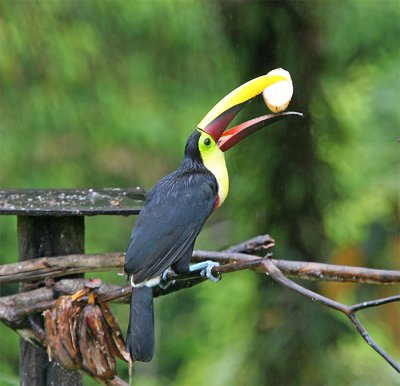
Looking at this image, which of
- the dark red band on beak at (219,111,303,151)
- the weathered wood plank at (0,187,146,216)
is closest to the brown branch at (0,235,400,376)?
the weathered wood plank at (0,187,146,216)

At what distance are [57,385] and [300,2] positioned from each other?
1.17 m

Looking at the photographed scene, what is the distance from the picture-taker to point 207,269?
1.67 metres

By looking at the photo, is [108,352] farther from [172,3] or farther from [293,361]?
[172,3]

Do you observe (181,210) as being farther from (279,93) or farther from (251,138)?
(251,138)

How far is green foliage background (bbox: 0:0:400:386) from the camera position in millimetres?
2354

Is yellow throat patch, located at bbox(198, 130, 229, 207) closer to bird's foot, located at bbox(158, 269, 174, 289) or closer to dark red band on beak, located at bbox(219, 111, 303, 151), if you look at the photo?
dark red band on beak, located at bbox(219, 111, 303, 151)

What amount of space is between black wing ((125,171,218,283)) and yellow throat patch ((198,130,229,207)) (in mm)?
20

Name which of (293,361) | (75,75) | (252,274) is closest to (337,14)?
(252,274)

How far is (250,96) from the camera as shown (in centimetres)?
172

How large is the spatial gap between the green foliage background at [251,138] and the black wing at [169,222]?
0.40 metres

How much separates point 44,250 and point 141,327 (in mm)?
290

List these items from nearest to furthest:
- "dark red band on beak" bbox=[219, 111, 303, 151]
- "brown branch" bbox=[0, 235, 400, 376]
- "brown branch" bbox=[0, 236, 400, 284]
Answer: "brown branch" bbox=[0, 235, 400, 376] → "brown branch" bbox=[0, 236, 400, 284] → "dark red band on beak" bbox=[219, 111, 303, 151]

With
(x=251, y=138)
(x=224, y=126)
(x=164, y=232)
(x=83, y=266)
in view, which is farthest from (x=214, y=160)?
(x=251, y=138)

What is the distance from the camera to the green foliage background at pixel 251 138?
2354 millimetres
